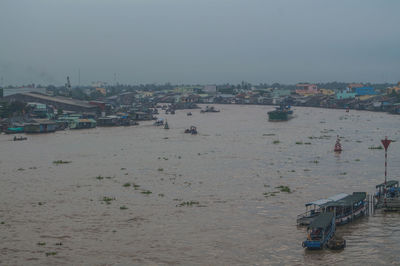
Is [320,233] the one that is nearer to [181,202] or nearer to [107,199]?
[181,202]

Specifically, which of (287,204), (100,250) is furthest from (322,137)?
(100,250)

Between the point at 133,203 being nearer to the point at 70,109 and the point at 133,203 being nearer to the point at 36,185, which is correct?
the point at 36,185

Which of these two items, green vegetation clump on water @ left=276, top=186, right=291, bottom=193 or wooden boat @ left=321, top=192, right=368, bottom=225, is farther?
green vegetation clump on water @ left=276, top=186, right=291, bottom=193

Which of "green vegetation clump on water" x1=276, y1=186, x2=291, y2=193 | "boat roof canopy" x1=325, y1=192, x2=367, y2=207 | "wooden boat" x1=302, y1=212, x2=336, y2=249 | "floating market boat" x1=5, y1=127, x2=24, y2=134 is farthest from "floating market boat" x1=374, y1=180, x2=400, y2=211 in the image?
"floating market boat" x1=5, y1=127, x2=24, y2=134

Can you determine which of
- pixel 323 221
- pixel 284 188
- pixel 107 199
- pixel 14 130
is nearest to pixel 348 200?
pixel 323 221

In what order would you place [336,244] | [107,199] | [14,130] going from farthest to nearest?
[14,130] → [107,199] → [336,244]

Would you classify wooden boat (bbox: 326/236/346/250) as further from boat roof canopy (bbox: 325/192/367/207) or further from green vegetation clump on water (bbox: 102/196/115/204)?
green vegetation clump on water (bbox: 102/196/115/204)

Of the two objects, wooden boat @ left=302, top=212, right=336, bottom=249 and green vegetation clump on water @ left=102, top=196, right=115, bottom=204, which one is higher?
wooden boat @ left=302, top=212, right=336, bottom=249
